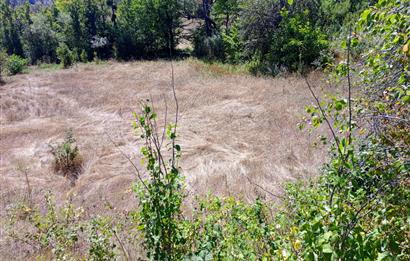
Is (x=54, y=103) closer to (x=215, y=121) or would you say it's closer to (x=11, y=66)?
(x=215, y=121)

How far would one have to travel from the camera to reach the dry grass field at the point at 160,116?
15.3 feet

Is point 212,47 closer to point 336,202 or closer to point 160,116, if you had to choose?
point 160,116

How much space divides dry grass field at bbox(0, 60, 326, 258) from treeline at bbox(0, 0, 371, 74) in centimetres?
214

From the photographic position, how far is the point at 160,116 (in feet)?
27.4

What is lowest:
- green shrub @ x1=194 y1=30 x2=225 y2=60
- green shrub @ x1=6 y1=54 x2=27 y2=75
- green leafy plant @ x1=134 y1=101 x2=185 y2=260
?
green shrub @ x1=6 y1=54 x2=27 y2=75

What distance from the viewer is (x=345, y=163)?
1323 mm

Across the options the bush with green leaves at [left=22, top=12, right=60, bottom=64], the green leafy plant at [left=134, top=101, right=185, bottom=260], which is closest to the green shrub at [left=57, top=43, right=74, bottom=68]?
the bush with green leaves at [left=22, top=12, right=60, bottom=64]

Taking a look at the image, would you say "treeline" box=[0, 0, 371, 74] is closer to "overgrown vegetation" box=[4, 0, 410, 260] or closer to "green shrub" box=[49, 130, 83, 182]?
"green shrub" box=[49, 130, 83, 182]

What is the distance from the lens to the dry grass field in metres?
4.67

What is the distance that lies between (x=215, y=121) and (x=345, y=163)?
6332 millimetres

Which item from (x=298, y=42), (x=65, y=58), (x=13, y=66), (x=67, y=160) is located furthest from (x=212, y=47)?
(x=67, y=160)

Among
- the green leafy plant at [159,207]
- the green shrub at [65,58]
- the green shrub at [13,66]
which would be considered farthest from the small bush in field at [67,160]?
the green shrub at [65,58]

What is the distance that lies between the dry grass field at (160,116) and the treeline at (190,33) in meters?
2.14

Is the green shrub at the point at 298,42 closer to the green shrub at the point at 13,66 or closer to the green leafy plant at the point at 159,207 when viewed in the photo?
the green leafy plant at the point at 159,207
